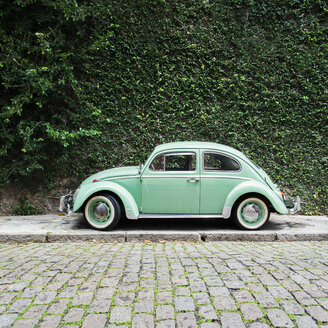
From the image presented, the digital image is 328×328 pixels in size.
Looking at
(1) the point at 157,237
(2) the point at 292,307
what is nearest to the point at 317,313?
(2) the point at 292,307

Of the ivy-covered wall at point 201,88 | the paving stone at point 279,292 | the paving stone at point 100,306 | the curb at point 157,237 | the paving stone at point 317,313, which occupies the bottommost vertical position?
the paving stone at point 100,306

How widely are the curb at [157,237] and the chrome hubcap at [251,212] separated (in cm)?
27

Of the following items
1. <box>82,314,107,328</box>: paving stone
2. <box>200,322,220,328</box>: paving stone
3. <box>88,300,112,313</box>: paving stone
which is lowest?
<box>82,314,107,328</box>: paving stone

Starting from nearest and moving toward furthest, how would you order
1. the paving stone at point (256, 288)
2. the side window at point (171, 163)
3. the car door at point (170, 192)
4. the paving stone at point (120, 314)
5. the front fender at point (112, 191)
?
1. the paving stone at point (120, 314)
2. the paving stone at point (256, 288)
3. the front fender at point (112, 191)
4. the car door at point (170, 192)
5. the side window at point (171, 163)

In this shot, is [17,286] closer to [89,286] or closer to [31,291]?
[31,291]

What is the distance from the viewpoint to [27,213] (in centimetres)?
701

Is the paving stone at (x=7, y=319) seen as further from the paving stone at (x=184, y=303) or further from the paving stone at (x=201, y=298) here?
the paving stone at (x=201, y=298)

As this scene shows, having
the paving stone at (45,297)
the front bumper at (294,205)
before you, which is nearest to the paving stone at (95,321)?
the paving stone at (45,297)

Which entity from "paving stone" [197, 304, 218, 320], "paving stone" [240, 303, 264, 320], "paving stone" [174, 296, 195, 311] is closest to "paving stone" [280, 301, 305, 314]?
"paving stone" [240, 303, 264, 320]

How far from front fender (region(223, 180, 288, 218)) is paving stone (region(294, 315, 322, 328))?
3.05 meters

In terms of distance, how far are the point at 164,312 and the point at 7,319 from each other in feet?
3.88

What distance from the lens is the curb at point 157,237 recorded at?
16.3 feet

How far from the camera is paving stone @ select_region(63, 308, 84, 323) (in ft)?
7.36

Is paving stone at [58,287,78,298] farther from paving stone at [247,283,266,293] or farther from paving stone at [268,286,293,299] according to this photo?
paving stone at [268,286,293,299]
